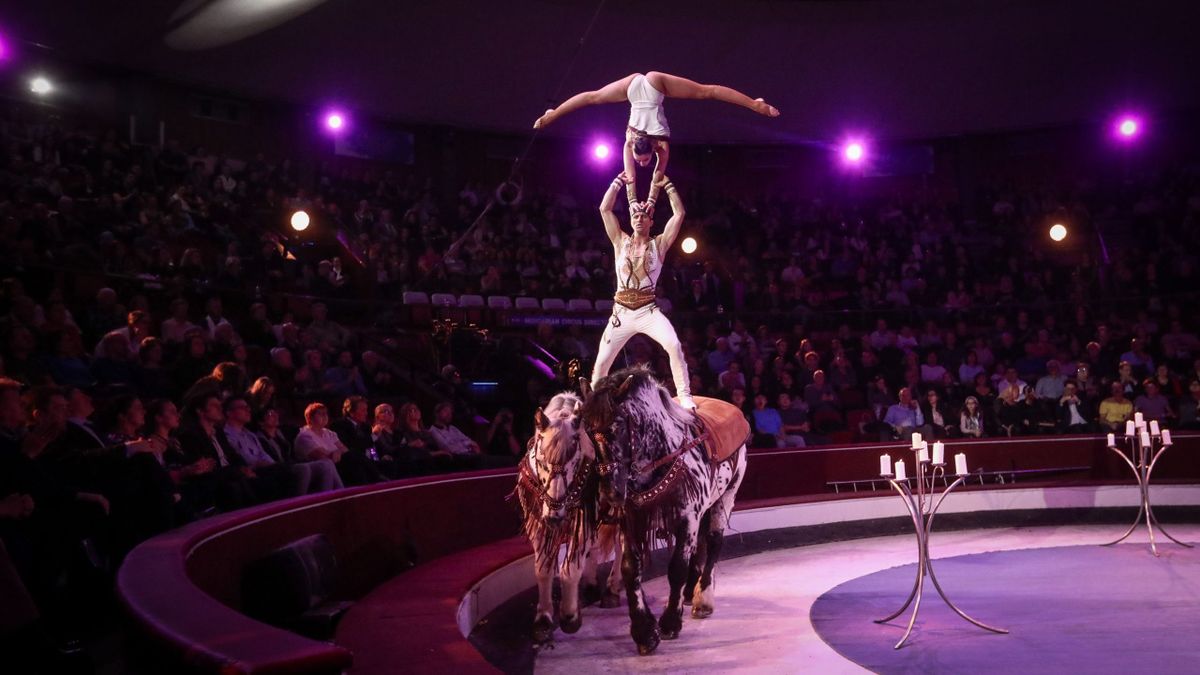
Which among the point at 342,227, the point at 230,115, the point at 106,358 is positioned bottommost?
the point at 106,358

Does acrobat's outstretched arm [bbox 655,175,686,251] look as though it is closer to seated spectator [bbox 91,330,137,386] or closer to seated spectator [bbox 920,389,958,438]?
seated spectator [bbox 91,330,137,386]

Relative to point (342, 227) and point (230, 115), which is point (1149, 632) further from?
point (230, 115)

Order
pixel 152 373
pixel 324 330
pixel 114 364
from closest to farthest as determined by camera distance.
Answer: pixel 114 364, pixel 152 373, pixel 324 330

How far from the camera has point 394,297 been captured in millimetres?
15156

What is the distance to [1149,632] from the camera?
19.9 ft

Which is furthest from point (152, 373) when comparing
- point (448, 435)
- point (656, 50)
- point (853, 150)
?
point (853, 150)

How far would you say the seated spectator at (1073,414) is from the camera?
44.3ft

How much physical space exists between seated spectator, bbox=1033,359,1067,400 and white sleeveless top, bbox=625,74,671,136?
1026 cm

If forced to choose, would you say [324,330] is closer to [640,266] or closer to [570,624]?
[640,266]

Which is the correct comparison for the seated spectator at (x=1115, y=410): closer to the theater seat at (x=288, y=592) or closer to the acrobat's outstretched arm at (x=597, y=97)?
the acrobat's outstretched arm at (x=597, y=97)

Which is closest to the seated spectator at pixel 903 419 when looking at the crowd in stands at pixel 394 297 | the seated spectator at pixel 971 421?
the crowd in stands at pixel 394 297

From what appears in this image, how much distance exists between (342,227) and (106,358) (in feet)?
→ 33.2

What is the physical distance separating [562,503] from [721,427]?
1777 millimetres

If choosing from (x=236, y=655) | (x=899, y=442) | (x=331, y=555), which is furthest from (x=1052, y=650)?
(x=899, y=442)
